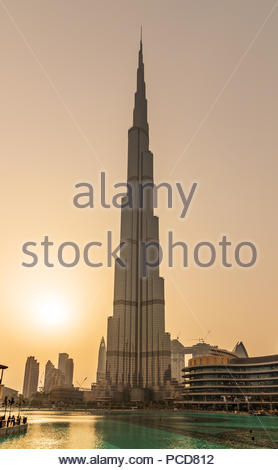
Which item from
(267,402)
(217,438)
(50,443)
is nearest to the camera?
(50,443)

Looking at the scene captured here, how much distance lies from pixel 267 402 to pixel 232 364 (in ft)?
84.7

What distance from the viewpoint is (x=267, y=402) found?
17300cm
